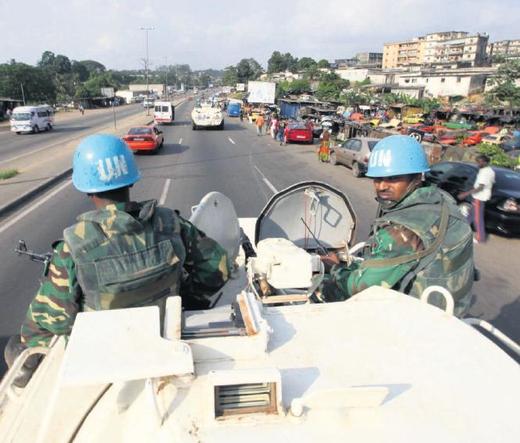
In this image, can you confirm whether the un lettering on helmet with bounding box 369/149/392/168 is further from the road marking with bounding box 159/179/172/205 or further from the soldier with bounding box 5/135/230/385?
the road marking with bounding box 159/179/172/205

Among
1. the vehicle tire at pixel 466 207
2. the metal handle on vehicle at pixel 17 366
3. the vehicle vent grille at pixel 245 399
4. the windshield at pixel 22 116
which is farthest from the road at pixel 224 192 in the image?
the windshield at pixel 22 116

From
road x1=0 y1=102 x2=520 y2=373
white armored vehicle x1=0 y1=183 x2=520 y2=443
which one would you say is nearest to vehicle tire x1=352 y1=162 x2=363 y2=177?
road x1=0 y1=102 x2=520 y2=373

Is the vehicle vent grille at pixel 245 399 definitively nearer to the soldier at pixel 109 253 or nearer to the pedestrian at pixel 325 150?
the soldier at pixel 109 253

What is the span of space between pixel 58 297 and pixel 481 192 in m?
8.55

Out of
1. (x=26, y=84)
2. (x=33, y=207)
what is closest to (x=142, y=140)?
(x=33, y=207)

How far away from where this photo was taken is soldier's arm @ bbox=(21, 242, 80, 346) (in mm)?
1993

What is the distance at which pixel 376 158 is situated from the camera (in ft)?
9.39

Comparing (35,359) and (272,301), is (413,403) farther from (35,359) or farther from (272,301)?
(35,359)

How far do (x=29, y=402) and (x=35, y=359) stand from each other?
45 cm

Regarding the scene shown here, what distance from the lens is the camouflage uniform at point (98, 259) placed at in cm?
194

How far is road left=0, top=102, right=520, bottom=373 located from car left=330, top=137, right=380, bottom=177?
36cm

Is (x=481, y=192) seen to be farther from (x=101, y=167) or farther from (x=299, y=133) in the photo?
(x=299, y=133)

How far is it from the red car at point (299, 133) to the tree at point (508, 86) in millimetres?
27713

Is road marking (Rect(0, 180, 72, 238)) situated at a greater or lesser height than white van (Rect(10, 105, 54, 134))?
lesser
